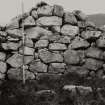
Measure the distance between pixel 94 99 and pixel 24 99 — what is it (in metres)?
2.85

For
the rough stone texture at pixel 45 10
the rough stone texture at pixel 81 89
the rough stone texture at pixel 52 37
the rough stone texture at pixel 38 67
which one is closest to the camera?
the rough stone texture at pixel 81 89

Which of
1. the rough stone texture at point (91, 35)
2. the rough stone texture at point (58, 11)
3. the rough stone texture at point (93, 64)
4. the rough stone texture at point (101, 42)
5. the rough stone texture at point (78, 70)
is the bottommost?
the rough stone texture at point (78, 70)

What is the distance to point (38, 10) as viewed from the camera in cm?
1444

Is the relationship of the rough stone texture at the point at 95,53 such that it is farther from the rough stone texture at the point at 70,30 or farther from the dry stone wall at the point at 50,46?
the rough stone texture at the point at 70,30

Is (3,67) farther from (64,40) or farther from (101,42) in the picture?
(101,42)

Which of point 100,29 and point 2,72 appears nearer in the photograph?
point 2,72

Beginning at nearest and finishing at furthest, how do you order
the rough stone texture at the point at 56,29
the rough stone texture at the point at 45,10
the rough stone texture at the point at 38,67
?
the rough stone texture at the point at 38,67, the rough stone texture at the point at 56,29, the rough stone texture at the point at 45,10

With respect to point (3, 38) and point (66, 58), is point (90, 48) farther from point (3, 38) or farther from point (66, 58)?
point (3, 38)

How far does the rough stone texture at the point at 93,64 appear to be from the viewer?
13836 millimetres

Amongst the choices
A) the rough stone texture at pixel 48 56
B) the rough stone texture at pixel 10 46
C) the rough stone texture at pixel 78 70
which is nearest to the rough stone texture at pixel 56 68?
the rough stone texture at pixel 48 56

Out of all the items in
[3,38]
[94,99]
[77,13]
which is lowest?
[94,99]

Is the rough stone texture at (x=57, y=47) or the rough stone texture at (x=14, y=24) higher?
the rough stone texture at (x=14, y=24)

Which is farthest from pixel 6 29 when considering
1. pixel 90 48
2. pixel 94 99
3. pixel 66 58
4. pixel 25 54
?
pixel 94 99

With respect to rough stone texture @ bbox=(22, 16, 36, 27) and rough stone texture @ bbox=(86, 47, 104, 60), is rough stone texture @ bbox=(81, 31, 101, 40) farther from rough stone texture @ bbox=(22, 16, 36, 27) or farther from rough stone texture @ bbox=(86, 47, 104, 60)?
rough stone texture @ bbox=(22, 16, 36, 27)
